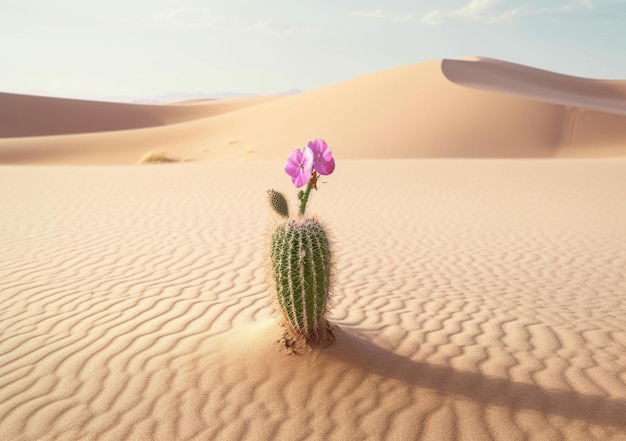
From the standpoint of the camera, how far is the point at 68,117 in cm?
5769

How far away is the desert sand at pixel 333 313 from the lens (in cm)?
350

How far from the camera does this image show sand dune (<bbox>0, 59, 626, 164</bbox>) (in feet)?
93.1

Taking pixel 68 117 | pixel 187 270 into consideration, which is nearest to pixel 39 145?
pixel 68 117

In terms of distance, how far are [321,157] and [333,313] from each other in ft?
7.36

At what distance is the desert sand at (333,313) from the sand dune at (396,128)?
1170cm

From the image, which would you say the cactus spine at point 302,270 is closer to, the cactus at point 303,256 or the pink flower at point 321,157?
the cactus at point 303,256

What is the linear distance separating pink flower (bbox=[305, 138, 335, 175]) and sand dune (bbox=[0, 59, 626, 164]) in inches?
937

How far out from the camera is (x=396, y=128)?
30234mm

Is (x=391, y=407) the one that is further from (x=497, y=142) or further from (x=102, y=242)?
(x=497, y=142)

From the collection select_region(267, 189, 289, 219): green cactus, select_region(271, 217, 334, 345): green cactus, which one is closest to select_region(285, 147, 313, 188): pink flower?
select_region(271, 217, 334, 345): green cactus

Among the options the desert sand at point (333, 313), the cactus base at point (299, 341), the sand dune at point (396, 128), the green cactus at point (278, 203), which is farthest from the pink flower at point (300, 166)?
the sand dune at point (396, 128)

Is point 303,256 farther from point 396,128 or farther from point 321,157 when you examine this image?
point 396,128

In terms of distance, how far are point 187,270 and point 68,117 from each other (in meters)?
57.1

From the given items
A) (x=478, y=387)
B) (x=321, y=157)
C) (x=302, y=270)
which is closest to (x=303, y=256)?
(x=302, y=270)
